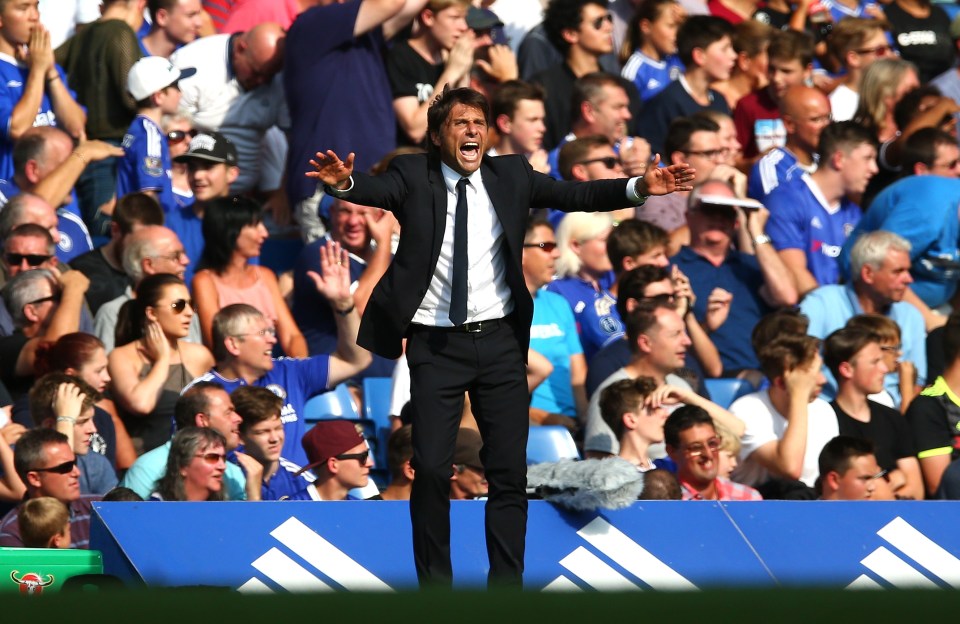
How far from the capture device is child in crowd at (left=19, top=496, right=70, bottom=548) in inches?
273

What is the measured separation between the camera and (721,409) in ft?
27.7

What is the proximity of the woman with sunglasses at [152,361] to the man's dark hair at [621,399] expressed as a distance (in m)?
2.06

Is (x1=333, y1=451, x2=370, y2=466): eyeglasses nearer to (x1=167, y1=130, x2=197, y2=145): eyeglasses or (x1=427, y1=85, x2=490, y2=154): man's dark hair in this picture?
(x1=427, y1=85, x2=490, y2=154): man's dark hair

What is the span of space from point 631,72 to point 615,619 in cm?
956

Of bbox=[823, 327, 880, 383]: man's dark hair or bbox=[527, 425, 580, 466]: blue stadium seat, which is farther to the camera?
bbox=[823, 327, 880, 383]: man's dark hair

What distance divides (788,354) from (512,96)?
2614 millimetres

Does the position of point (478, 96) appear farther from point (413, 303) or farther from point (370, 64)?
point (370, 64)

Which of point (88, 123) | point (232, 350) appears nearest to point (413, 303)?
point (232, 350)

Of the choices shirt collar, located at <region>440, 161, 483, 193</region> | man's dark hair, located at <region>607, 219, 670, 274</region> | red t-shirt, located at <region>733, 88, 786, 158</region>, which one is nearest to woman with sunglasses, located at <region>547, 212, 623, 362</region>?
man's dark hair, located at <region>607, 219, 670, 274</region>

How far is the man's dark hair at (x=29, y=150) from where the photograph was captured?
947 cm

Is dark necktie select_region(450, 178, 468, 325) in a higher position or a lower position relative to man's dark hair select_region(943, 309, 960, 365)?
higher

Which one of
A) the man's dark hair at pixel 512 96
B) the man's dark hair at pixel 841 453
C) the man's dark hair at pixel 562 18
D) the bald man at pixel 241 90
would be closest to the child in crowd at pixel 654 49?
the man's dark hair at pixel 562 18

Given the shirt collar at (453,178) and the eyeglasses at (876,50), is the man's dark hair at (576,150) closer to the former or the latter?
the eyeglasses at (876,50)

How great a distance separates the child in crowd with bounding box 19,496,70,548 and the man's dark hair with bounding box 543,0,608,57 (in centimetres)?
581
